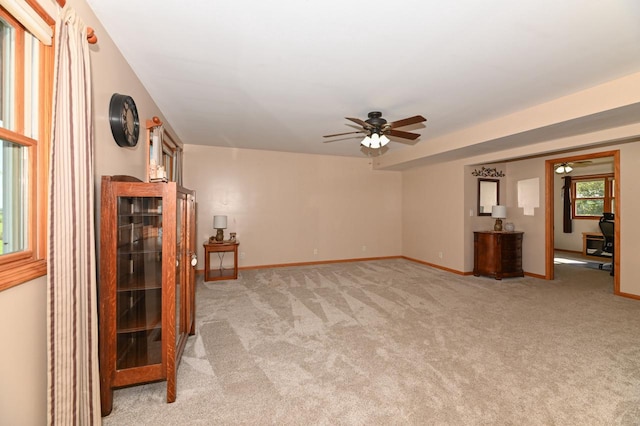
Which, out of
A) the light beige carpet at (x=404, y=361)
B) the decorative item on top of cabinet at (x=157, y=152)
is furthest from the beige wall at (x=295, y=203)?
the light beige carpet at (x=404, y=361)

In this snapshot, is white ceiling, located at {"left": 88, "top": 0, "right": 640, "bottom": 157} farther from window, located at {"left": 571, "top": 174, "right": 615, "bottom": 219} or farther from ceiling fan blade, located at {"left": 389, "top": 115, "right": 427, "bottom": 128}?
window, located at {"left": 571, "top": 174, "right": 615, "bottom": 219}

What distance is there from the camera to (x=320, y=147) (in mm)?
5727

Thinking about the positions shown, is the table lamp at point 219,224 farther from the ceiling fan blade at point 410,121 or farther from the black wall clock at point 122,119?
the ceiling fan blade at point 410,121

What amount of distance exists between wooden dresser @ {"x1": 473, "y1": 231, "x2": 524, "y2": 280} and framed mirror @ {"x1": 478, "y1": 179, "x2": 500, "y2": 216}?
63cm

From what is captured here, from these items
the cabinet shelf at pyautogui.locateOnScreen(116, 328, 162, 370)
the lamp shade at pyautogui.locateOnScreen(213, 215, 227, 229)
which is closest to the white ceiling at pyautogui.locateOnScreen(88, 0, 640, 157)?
the lamp shade at pyautogui.locateOnScreen(213, 215, 227, 229)

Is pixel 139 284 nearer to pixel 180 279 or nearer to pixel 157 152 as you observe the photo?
pixel 180 279

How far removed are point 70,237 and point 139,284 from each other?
754 millimetres

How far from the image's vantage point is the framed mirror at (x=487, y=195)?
574 cm

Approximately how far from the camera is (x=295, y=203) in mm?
6316

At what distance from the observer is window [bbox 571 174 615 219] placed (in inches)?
290

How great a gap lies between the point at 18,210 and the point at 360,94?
2.91 m

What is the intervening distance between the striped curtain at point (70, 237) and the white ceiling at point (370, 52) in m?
0.74

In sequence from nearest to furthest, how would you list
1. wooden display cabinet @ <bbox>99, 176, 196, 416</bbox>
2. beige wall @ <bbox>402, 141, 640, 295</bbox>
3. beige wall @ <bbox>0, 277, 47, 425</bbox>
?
beige wall @ <bbox>0, 277, 47, 425</bbox>, wooden display cabinet @ <bbox>99, 176, 196, 416</bbox>, beige wall @ <bbox>402, 141, 640, 295</bbox>

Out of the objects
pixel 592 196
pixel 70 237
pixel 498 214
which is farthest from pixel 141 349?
pixel 592 196
